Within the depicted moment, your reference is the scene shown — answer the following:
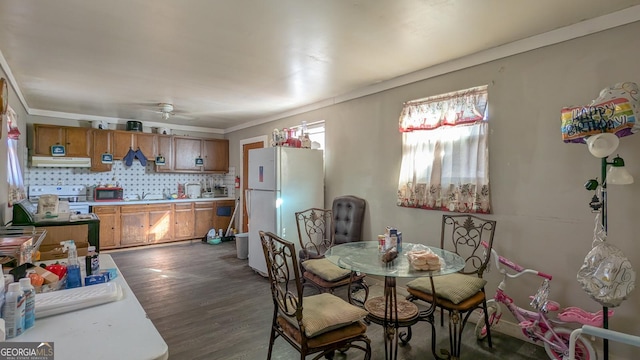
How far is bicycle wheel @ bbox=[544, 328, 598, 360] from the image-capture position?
201 centimetres

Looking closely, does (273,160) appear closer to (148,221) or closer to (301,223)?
(301,223)

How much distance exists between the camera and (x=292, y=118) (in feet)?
16.9

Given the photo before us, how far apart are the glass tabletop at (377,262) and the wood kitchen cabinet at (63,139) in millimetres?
5188

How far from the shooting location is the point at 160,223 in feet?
19.5

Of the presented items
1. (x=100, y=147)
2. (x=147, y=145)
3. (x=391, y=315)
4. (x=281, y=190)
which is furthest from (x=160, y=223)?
(x=391, y=315)

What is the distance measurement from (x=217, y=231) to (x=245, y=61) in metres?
4.45

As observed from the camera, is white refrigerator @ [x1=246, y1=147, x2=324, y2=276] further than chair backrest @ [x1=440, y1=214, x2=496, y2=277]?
Yes

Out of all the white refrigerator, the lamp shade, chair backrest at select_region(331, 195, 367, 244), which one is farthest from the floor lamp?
the white refrigerator

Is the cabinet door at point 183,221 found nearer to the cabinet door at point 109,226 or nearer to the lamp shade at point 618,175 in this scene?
the cabinet door at point 109,226

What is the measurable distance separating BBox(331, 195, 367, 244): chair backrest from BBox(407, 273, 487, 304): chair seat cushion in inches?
57.2

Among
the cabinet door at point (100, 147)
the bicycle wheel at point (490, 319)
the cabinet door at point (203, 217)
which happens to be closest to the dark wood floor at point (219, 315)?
the bicycle wheel at point (490, 319)

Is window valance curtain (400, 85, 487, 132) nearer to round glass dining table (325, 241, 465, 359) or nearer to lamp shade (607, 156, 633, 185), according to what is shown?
lamp shade (607, 156, 633, 185)

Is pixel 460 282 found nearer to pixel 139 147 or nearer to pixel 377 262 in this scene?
pixel 377 262
